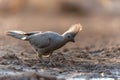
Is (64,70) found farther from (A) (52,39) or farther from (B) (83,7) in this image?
(B) (83,7)

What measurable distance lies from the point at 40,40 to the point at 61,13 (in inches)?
598

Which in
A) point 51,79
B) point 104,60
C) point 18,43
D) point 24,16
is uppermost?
point 24,16

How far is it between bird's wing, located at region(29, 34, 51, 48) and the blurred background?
10.5 metres

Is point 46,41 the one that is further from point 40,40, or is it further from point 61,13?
point 61,13

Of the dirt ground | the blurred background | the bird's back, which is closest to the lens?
the dirt ground

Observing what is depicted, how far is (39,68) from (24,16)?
14452 mm

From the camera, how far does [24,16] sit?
25.7 meters

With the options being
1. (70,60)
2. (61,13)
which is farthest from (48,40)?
(61,13)

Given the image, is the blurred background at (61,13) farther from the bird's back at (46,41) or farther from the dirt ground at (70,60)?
the bird's back at (46,41)

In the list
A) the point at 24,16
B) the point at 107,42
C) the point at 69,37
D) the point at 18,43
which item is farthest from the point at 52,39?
the point at 24,16

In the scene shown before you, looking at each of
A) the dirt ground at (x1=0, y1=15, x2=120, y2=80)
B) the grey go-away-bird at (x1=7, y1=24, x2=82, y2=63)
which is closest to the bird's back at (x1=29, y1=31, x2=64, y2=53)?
the grey go-away-bird at (x1=7, y1=24, x2=82, y2=63)

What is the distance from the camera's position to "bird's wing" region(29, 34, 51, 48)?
11.7m

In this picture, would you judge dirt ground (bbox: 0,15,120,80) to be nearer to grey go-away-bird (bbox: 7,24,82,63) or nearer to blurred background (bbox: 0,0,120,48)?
grey go-away-bird (bbox: 7,24,82,63)

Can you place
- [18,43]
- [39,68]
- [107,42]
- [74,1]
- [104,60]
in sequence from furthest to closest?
[74,1] < [107,42] < [18,43] < [104,60] < [39,68]
